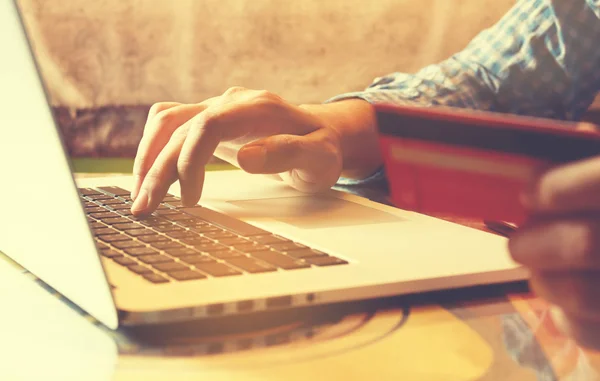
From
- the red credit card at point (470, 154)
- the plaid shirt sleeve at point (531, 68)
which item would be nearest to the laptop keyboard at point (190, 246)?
the red credit card at point (470, 154)

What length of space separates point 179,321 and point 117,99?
90 cm

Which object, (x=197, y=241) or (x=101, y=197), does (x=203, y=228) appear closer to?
(x=197, y=241)

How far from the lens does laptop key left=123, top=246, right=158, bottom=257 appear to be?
455 millimetres

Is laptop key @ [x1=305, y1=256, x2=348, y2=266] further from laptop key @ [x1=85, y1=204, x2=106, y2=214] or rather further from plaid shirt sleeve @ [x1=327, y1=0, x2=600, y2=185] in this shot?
plaid shirt sleeve @ [x1=327, y1=0, x2=600, y2=185]

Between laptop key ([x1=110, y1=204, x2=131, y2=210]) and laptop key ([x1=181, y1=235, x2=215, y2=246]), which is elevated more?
laptop key ([x1=181, y1=235, x2=215, y2=246])

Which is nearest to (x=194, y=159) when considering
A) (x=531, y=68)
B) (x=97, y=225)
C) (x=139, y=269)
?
(x=97, y=225)

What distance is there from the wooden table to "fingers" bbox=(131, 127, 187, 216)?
0.57ft

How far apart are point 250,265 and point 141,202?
0.20m

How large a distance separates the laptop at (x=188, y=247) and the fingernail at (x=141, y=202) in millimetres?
11

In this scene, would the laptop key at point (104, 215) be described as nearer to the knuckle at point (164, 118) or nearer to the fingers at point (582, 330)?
the knuckle at point (164, 118)

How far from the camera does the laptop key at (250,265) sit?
1.38 feet

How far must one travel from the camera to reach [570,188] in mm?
289

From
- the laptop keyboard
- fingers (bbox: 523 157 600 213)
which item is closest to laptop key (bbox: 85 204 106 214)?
the laptop keyboard

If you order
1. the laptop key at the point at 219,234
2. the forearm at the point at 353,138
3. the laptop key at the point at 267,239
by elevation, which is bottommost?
the forearm at the point at 353,138
